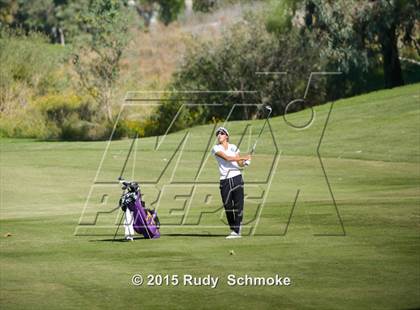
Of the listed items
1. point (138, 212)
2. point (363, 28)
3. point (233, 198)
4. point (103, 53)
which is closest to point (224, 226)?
point (233, 198)

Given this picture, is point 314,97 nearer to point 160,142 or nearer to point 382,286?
point 160,142

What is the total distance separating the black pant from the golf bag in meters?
1.34

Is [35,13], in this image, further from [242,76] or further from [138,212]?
[138,212]

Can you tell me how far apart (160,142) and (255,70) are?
573 inches

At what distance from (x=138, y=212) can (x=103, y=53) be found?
4041cm

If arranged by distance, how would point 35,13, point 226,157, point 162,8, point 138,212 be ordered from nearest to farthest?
1. point 226,157
2. point 138,212
3. point 35,13
4. point 162,8

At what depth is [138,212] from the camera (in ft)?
65.0

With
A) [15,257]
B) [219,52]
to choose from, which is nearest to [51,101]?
[219,52]

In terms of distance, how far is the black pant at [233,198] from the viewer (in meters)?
19.9

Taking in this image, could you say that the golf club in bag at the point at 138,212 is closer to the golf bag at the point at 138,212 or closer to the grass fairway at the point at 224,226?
the golf bag at the point at 138,212

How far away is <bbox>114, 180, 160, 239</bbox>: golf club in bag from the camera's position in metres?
19.6

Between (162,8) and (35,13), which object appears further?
(162,8)

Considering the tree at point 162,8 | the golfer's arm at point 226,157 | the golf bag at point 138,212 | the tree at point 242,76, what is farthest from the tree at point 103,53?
the tree at point 162,8

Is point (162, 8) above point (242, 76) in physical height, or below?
below
